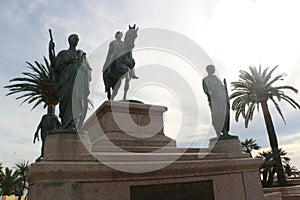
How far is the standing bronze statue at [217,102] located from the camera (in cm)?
820

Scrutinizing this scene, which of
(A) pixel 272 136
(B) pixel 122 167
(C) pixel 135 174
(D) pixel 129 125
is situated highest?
(A) pixel 272 136

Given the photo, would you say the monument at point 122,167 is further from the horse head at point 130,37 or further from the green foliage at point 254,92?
the green foliage at point 254,92

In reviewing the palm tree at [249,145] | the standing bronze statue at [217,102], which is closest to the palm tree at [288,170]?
the palm tree at [249,145]

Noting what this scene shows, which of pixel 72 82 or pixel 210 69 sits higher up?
pixel 210 69

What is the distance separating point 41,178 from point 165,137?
4.57 metres

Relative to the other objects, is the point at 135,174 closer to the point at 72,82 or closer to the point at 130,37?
the point at 72,82

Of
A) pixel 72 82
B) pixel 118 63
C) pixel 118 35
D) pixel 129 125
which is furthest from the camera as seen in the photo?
pixel 118 35

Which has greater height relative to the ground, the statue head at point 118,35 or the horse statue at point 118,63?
the statue head at point 118,35

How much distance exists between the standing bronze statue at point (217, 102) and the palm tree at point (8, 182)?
128 feet

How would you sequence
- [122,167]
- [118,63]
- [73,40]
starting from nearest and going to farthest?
[122,167]
[73,40]
[118,63]

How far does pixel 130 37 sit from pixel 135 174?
5793mm

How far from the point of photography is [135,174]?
567cm

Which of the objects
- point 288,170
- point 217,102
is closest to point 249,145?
point 288,170

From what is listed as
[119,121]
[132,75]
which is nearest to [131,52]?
[132,75]
